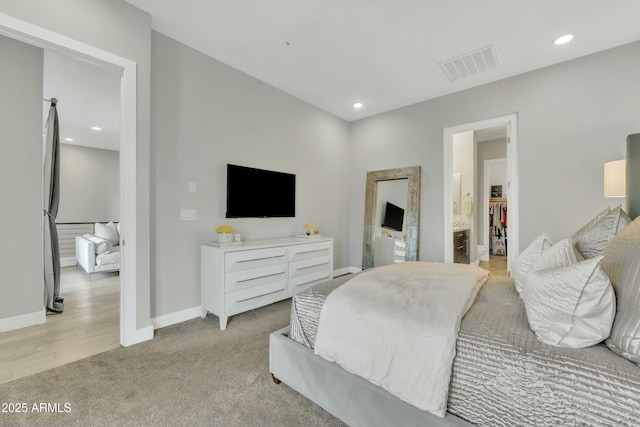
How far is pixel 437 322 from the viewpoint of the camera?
1165 mm

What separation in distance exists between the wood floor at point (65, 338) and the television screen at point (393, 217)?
3.57 m

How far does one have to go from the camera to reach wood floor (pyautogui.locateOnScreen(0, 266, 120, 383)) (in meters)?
1.92

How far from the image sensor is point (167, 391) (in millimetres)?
1644

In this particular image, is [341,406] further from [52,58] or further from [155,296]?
[52,58]

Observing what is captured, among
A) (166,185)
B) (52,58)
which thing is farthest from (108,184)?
(166,185)

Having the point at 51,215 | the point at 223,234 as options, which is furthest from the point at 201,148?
the point at 51,215

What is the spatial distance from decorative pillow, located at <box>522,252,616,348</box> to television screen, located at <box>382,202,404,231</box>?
3066mm

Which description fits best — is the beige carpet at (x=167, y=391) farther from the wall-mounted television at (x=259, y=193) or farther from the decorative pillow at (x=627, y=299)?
the wall-mounted television at (x=259, y=193)

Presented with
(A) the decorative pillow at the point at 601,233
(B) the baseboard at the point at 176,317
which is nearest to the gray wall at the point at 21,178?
(B) the baseboard at the point at 176,317

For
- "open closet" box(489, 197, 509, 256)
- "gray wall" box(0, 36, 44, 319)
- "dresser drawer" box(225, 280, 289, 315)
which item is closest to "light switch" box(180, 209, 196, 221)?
"dresser drawer" box(225, 280, 289, 315)

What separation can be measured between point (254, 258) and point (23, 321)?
7.25ft

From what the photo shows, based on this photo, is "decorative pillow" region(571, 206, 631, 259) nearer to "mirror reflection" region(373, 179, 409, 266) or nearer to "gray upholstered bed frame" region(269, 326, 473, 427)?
"gray upholstered bed frame" region(269, 326, 473, 427)

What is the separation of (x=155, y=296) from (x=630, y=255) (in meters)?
3.18

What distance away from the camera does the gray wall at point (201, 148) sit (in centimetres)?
254
